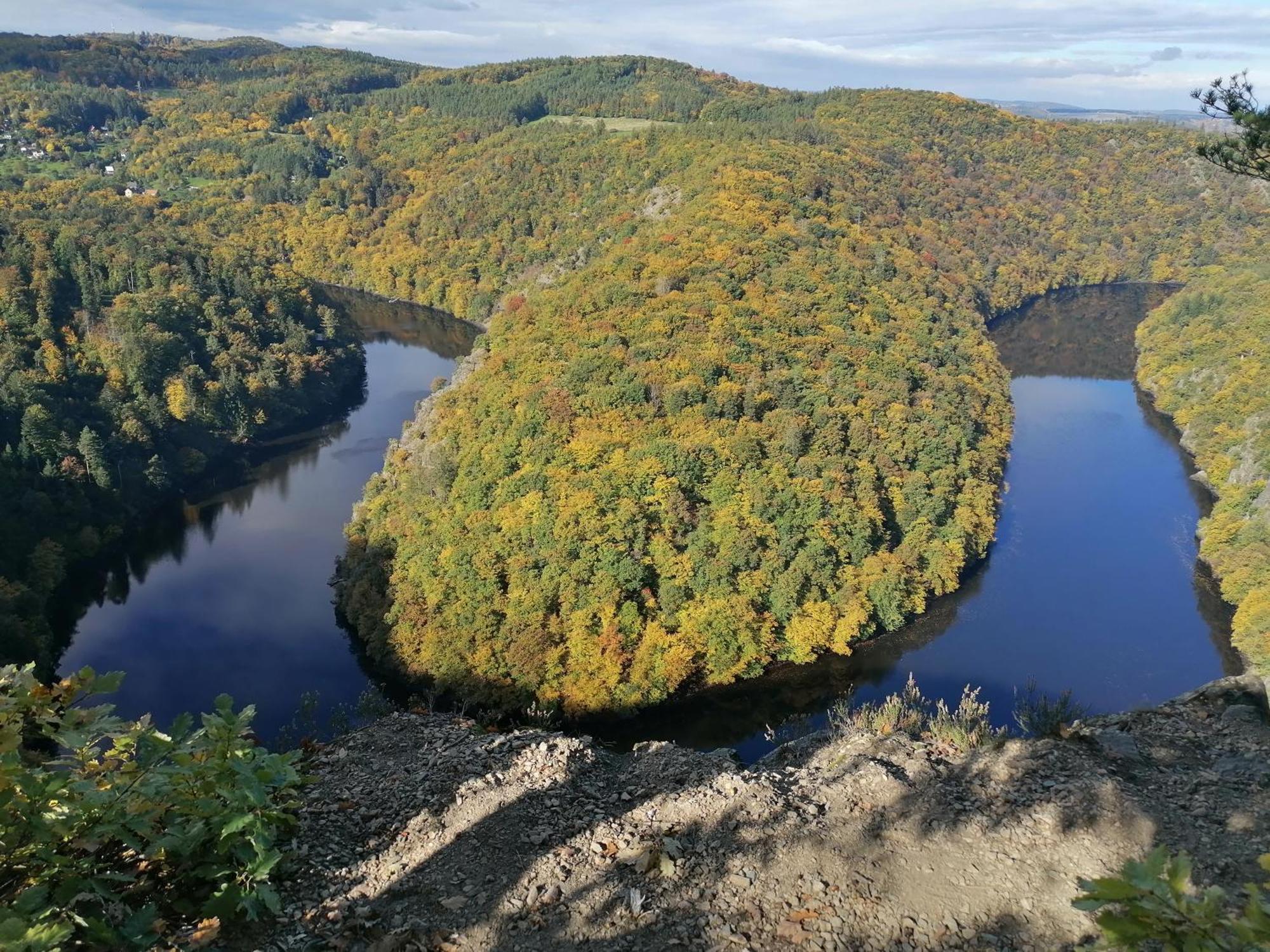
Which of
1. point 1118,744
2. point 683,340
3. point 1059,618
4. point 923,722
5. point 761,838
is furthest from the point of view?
point 683,340

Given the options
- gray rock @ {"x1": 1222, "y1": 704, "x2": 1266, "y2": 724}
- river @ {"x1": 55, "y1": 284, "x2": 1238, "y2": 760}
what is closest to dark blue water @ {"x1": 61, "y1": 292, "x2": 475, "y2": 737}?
river @ {"x1": 55, "y1": 284, "x2": 1238, "y2": 760}

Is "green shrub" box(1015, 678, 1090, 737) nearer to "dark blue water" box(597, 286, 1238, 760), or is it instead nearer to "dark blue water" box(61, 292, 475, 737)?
"dark blue water" box(597, 286, 1238, 760)

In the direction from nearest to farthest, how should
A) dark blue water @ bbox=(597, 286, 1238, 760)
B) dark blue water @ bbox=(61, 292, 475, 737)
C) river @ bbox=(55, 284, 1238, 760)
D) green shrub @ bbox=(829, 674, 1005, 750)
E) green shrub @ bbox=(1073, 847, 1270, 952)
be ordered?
green shrub @ bbox=(1073, 847, 1270, 952) < green shrub @ bbox=(829, 674, 1005, 750) < dark blue water @ bbox=(597, 286, 1238, 760) < river @ bbox=(55, 284, 1238, 760) < dark blue water @ bbox=(61, 292, 475, 737)

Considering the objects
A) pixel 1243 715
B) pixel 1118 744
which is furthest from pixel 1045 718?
pixel 1118 744

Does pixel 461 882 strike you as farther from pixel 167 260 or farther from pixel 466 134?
pixel 466 134

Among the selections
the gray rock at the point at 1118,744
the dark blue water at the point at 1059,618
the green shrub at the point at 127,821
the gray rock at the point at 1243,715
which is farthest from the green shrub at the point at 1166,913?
the dark blue water at the point at 1059,618

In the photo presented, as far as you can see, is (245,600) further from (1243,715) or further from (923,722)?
(1243,715)

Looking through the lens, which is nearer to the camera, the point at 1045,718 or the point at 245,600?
the point at 1045,718
